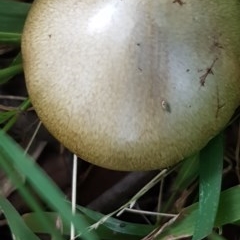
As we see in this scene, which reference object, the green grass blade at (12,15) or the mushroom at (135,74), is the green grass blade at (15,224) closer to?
the mushroom at (135,74)

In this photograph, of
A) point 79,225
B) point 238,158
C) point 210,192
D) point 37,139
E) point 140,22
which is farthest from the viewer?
point 37,139

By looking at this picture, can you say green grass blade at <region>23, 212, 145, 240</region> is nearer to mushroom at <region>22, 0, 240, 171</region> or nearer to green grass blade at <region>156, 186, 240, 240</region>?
green grass blade at <region>156, 186, 240, 240</region>

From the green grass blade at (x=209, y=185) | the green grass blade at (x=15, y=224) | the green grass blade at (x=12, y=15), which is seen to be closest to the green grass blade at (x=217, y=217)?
the green grass blade at (x=209, y=185)

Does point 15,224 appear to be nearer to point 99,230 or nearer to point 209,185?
point 99,230

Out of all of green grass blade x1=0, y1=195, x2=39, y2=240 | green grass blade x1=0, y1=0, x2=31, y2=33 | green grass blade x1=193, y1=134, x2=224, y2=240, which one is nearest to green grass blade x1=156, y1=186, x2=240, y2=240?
green grass blade x1=193, y1=134, x2=224, y2=240

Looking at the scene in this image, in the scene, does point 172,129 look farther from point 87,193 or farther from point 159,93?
point 87,193

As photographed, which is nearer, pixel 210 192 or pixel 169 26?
pixel 169 26

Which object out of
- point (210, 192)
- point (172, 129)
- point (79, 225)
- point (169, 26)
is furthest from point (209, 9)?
point (79, 225)

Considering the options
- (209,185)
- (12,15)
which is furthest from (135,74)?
(12,15)
